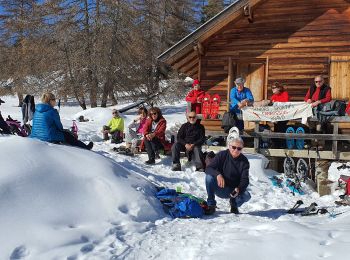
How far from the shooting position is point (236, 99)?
10.7 meters

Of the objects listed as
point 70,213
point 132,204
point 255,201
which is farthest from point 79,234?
point 255,201

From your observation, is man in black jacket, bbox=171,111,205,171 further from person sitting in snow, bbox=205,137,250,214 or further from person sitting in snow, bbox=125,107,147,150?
person sitting in snow, bbox=205,137,250,214

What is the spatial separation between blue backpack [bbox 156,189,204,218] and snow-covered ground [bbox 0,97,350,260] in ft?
0.47

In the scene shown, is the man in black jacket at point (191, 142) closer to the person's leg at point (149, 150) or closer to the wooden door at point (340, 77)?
the person's leg at point (149, 150)

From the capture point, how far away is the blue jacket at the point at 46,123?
8.12m

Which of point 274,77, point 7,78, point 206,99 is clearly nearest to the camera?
point 206,99

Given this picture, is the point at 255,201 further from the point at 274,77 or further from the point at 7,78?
the point at 7,78

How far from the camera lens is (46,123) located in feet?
26.6

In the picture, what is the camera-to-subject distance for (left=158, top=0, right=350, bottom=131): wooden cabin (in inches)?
476

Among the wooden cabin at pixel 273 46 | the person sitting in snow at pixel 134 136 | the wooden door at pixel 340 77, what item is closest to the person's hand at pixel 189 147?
the person sitting in snow at pixel 134 136

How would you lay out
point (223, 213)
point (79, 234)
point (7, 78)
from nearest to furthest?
point (79, 234), point (223, 213), point (7, 78)

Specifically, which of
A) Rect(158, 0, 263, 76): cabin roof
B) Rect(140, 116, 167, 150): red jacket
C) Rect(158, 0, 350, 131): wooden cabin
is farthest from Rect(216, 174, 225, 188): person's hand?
Rect(158, 0, 263, 76): cabin roof

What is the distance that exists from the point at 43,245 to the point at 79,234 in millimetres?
470

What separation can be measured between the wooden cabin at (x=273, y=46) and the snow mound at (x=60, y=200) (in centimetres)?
687
